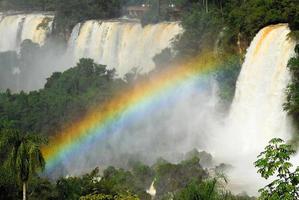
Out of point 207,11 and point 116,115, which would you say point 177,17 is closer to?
point 207,11

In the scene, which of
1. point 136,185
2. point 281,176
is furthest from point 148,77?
point 281,176

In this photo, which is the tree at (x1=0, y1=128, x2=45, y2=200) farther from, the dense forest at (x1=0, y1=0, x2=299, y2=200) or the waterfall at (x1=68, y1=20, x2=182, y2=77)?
the waterfall at (x1=68, y1=20, x2=182, y2=77)

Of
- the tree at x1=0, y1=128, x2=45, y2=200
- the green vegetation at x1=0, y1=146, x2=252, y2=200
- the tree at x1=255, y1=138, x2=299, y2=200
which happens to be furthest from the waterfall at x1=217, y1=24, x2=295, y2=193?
the tree at x1=255, y1=138, x2=299, y2=200

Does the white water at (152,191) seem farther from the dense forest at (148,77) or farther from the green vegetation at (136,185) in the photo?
the dense forest at (148,77)

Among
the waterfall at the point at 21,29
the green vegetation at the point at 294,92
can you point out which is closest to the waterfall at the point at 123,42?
the waterfall at the point at 21,29

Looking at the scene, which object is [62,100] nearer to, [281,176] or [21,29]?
[21,29]

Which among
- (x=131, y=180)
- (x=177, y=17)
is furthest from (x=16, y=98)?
(x=131, y=180)
